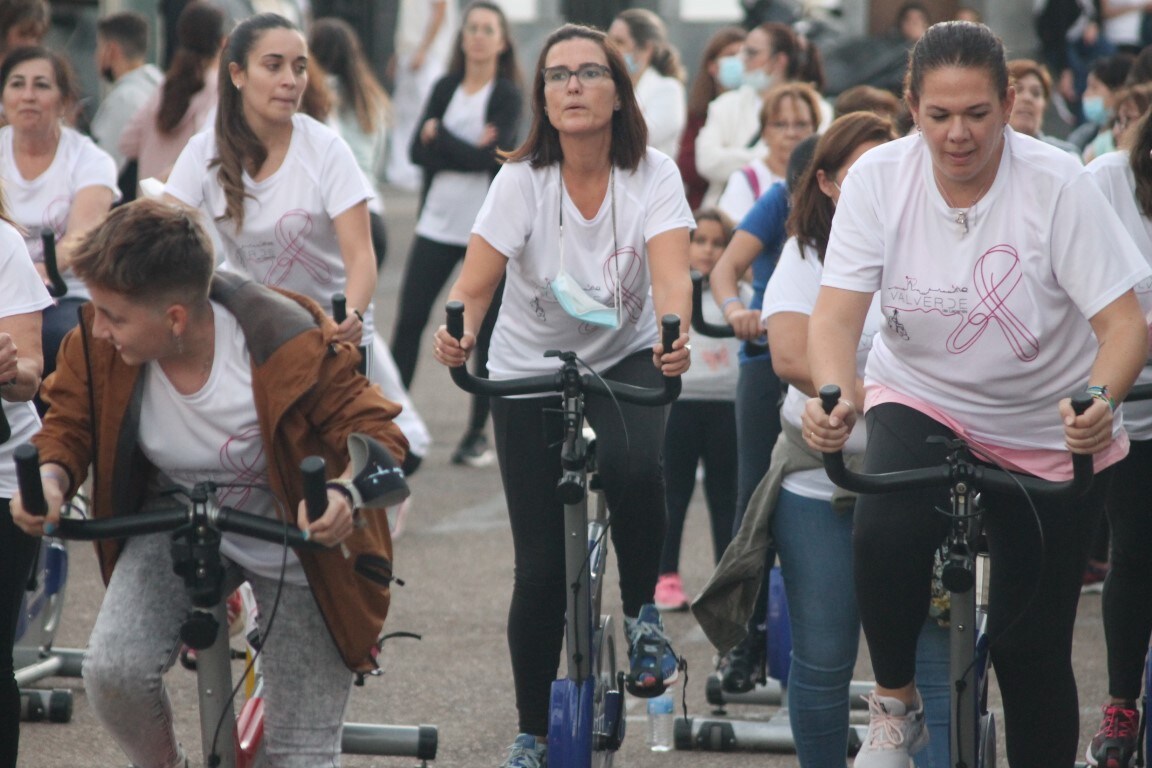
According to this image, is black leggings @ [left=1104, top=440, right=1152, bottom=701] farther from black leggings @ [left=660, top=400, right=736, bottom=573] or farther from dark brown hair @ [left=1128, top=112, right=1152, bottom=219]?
black leggings @ [left=660, top=400, right=736, bottom=573]

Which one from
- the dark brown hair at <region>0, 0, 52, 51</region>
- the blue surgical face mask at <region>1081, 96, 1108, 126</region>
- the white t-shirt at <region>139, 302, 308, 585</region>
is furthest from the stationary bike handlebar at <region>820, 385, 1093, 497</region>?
the dark brown hair at <region>0, 0, 52, 51</region>

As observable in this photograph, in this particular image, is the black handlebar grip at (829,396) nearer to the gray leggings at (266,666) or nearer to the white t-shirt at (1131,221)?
the gray leggings at (266,666)

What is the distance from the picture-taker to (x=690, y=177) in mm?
9250

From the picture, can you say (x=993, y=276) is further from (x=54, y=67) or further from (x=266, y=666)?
(x=54, y=67)

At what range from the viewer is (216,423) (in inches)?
146

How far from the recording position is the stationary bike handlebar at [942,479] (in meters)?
3.39

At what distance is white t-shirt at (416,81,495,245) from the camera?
9039 mm

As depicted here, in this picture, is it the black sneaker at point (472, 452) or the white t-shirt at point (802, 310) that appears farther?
the black sneaker at point (472, 452)

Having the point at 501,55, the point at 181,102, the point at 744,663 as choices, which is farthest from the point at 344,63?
the point at 744,663

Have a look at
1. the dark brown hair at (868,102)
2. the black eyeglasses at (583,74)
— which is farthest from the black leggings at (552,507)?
the dark brown hair at (868,102)

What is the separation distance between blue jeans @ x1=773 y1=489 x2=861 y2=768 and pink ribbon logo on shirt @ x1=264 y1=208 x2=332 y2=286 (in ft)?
6.69

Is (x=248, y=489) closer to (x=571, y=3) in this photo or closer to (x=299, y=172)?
(x=299, y=172)

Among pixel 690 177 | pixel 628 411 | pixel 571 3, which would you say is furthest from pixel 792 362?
pixel 571 3

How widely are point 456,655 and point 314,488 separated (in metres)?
3.14
